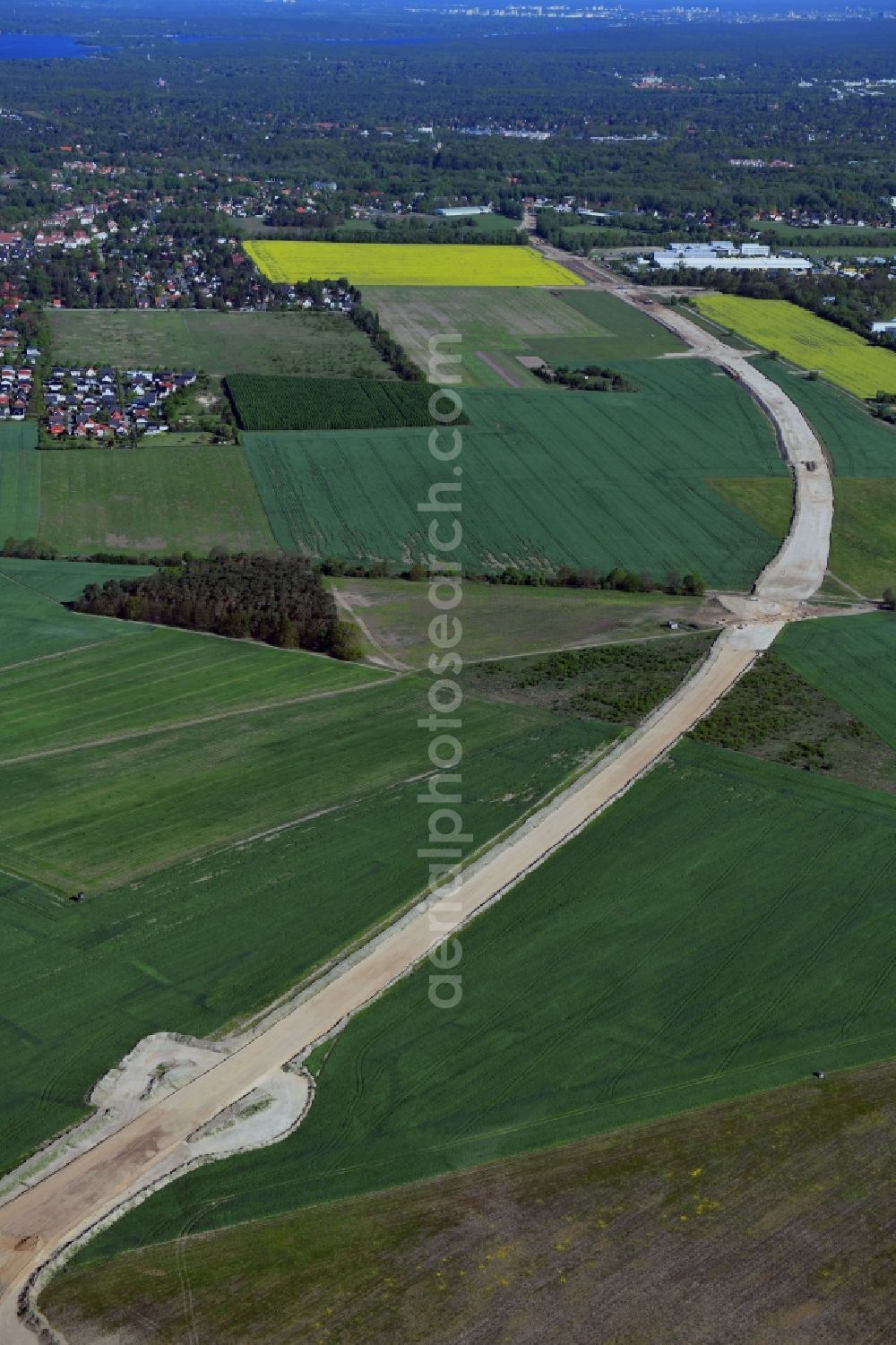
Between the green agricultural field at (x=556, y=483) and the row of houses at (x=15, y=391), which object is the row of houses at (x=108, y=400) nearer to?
the row of houses at (x=15, y=391)

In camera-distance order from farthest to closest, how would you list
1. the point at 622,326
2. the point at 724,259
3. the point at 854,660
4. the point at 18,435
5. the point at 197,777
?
the point at 724,259, the point at 622,326, the point at 18,435, the point at 854,660, the point at 197,777

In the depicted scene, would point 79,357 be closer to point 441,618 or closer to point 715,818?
point 441,618

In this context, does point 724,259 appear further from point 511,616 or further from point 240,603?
point 240,603

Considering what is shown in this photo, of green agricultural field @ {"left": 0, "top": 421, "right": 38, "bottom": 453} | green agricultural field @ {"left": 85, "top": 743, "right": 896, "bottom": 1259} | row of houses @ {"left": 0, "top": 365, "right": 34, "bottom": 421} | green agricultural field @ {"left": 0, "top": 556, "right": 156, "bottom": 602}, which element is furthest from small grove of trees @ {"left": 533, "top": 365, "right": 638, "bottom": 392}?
green agricultural field @ {"left": 85, "top": 743, "right": 896, "bottom": 1259}

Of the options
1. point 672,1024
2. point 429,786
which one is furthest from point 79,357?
point 672,1024

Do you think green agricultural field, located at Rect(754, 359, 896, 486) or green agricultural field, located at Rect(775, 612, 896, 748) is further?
green agricultural field, located at Rect(754, 359, 896, 486)

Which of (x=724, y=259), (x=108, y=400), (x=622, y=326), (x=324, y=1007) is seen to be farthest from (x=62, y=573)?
(x=724, y=259)

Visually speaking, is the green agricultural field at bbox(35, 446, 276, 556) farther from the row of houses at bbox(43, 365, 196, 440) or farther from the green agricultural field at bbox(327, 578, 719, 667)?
the green agricultural field at bbox(327, 578, 719, 667)
